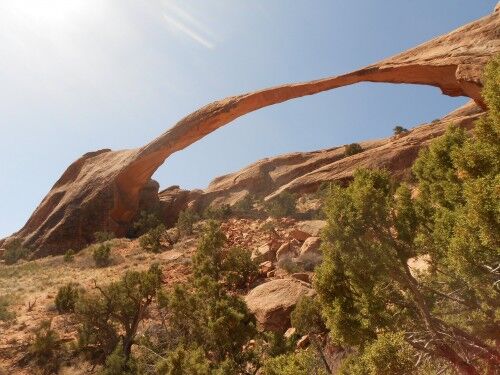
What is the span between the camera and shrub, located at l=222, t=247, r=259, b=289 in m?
16.8

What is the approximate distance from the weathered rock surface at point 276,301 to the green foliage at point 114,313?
12.4 ft

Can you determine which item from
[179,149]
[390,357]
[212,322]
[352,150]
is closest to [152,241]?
[179,149]

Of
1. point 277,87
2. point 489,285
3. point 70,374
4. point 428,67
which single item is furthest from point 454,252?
point 277,87

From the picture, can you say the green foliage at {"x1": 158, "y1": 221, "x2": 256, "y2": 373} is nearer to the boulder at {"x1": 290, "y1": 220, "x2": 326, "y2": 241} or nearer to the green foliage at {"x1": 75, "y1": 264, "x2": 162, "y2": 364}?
the green foliage at {"x1": 75, "y1": 264, "x2": 162, "y2": 364}

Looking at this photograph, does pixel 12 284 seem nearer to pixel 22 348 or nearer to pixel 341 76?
pixel 22 348

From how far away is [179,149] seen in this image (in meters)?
27.9

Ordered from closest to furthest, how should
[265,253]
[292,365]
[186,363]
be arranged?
[292,365]
[186,363]
[265,253]

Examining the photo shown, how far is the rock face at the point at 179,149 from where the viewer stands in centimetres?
1619

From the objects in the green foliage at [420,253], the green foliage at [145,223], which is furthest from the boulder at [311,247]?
the green foliage at [145,223]

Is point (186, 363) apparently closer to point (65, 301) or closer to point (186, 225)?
point (65, 301)

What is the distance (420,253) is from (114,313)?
10.9 meters

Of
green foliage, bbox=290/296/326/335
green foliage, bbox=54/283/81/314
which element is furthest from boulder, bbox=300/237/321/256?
green foliage, bbox=54/283/81/314

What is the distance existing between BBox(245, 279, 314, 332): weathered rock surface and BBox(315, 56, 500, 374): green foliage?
5.16 meters

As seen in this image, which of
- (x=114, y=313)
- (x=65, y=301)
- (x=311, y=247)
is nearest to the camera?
(x=114, y=313)
